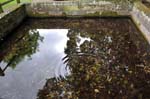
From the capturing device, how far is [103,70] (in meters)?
6.20

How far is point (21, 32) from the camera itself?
370 inches

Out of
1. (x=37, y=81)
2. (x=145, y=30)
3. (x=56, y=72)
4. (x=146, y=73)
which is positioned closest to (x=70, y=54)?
(x=56, y=72)

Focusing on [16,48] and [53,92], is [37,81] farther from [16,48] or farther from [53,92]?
[16,48]

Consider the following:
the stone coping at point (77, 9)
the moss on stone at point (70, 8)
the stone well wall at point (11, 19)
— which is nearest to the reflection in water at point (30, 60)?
the stone well wall at point (11, 19)

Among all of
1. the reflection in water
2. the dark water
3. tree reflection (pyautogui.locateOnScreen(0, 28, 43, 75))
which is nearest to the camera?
the dark water

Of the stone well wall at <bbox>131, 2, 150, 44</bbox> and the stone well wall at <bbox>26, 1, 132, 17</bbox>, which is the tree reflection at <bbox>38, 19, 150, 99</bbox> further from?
the stone well wall at <bbox>26, 1, 132, 17</bbox>

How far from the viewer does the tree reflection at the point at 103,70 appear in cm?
527

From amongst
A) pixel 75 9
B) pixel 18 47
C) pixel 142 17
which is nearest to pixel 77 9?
pixel 75 9

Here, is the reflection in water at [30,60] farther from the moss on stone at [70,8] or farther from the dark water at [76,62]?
the moss on stone at [70,8]

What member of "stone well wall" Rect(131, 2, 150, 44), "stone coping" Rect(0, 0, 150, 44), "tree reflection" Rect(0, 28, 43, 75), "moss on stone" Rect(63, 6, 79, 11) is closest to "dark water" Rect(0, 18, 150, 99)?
"tree reflection" Rect(0, 28, 43, 75)

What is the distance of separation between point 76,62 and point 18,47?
2324mm

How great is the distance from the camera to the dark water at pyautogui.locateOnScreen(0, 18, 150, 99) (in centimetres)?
538

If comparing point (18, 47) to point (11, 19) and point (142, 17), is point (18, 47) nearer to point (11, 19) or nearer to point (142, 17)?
point (11, 19)

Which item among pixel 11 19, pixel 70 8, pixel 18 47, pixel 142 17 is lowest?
pixel 18 47
